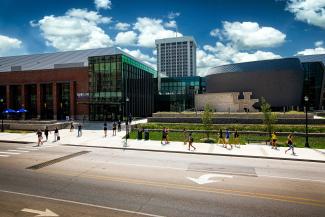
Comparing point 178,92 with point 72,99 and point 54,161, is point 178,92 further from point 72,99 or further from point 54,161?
point 54,161

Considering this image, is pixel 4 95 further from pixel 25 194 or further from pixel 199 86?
pixel 25 194

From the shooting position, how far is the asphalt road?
9.11 m

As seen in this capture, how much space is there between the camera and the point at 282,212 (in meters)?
8.88

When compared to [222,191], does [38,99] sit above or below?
above

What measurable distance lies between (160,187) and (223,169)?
517 cm

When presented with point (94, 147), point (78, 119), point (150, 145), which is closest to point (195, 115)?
point (150, 145)

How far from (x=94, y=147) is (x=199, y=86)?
60.8m

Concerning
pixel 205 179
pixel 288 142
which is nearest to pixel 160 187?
pixel 205 179

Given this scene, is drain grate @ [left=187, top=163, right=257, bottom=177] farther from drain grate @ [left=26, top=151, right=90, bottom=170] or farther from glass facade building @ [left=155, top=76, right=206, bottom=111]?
glass facade building @ [left=155, top=76, right=206, bottom=111]

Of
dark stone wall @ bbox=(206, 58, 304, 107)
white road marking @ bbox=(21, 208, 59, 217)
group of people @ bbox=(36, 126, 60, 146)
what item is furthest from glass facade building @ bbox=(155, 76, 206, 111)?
white road marking @ bbox=(21, 208, 59, 217)

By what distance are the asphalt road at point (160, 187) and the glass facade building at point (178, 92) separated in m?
57.4

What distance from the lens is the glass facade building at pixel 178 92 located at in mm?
75562

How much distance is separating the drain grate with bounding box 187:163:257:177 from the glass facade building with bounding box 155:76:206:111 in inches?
2247

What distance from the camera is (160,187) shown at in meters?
11.6
